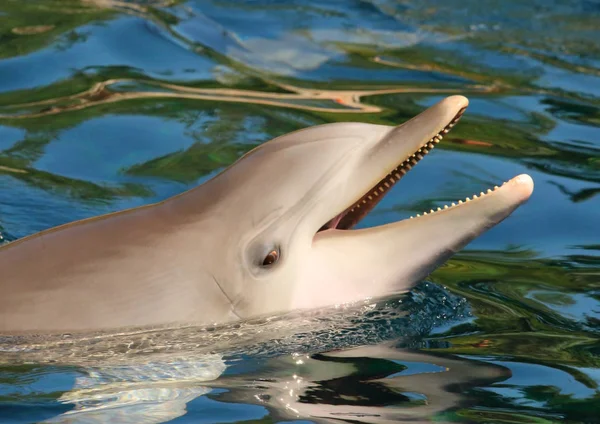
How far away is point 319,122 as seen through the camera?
9.90m

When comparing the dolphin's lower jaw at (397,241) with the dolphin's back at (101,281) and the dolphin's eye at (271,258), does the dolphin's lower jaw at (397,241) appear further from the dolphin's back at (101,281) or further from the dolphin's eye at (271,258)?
the dolphin's back at (101,281)

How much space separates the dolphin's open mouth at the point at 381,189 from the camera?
545 cm

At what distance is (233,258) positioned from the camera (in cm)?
532

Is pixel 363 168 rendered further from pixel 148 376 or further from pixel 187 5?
pixel 187 5

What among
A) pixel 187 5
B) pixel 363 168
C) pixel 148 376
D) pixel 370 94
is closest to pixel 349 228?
pixel 363 168

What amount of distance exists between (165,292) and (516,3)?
10.5m

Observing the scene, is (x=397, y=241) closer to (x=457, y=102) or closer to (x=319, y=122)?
(x=457, y=102)

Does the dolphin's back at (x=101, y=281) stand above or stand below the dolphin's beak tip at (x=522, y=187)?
below

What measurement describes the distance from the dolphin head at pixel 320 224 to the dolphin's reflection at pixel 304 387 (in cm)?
34

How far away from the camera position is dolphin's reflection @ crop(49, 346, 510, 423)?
4598 millimetres

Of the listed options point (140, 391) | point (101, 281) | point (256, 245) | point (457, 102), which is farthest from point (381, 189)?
point (140, 391)

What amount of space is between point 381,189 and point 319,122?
4.39m

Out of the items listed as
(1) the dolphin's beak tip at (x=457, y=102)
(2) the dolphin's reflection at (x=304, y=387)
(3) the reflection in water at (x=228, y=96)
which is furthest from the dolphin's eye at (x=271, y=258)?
(3) the reflection in water at (x=228, y=96)

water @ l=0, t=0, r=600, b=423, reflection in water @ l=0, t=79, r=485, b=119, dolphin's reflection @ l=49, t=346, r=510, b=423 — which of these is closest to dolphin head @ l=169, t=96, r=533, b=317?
water @ l=0, t=0, r=600, b=423
